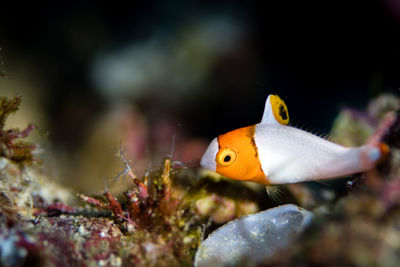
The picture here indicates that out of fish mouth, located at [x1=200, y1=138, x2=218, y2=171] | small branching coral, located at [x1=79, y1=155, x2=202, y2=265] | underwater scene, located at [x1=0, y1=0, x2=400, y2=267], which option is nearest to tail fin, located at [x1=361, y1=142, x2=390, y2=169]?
underwater scene, located at [x1=0, y1=0, x2=400, y2=267]

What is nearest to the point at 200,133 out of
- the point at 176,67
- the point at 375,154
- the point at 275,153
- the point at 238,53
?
the point at 176,67

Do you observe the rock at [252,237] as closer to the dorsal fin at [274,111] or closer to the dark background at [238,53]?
the dorsal fin at [274,111]

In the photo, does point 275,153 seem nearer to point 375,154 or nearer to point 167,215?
point 375,154

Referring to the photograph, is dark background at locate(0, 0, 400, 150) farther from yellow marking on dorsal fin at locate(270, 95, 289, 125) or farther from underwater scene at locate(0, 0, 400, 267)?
yellow marking on dorsal fin at locate(270, 95, 289, 125)

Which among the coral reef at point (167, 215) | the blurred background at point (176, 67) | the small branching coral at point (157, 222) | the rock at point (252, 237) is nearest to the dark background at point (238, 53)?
the blurred background at point (176, 67)

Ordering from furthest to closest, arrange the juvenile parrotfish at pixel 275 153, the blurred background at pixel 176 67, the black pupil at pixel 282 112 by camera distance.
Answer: the blurred background at pixel 176 67
the black pupil at pixel 282 112
the juvenile parrotfish at pixel 275 153

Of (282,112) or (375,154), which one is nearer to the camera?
(375,154)
